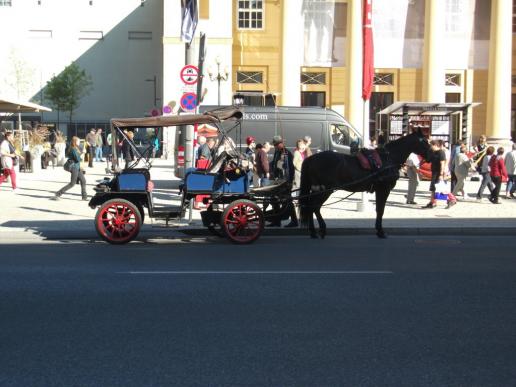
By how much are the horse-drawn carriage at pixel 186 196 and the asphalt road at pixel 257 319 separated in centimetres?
114

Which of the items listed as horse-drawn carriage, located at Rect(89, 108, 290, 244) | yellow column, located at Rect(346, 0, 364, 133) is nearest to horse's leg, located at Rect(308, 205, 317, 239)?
horse-drawn carriage, located at Rect(89, 108, 290, 244)

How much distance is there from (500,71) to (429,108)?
17057 mm

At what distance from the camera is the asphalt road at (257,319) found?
5.66 metres

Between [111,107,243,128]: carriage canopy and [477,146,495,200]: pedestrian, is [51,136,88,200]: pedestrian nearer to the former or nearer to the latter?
[111,107,243,128]: carriage canopy

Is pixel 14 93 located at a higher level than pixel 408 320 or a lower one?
higher

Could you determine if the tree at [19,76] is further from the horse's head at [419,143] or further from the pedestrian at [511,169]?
the horse's head at [419,143]

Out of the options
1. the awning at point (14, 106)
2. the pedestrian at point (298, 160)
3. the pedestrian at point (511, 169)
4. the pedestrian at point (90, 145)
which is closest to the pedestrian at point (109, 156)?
the pedestrian at point (90, 145)

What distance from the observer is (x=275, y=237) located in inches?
583

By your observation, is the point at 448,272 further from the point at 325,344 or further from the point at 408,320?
the point at 325,344

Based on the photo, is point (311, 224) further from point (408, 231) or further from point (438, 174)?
point (438, 174)

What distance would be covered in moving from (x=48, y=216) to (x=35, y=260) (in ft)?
20.4

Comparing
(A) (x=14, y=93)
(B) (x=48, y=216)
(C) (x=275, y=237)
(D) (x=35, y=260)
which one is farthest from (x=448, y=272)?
(A) (x=14, y=93)

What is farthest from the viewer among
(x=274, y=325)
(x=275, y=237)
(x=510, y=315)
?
(x=275, y=237)

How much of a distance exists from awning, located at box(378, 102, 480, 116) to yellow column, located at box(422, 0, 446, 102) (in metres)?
14.1
